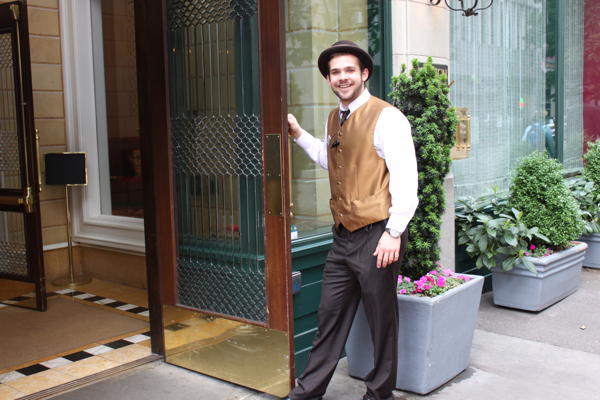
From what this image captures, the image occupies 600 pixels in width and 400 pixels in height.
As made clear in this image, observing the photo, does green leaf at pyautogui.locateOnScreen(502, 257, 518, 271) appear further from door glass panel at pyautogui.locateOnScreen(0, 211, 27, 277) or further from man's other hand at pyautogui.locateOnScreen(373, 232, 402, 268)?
door glass panel at pyautogui.locateOnScreen(0, 211, 27, 277)

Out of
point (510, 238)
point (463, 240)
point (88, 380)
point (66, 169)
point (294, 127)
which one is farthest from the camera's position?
point (66, 169)

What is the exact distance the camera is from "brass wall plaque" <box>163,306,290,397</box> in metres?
3.09

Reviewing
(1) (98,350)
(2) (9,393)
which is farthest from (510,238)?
(2) (9,393)

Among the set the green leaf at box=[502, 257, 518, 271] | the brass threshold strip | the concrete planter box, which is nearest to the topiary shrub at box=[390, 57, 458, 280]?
the green leaf at box=[502, 257, 518, 271]

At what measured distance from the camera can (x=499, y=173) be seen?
568 cm

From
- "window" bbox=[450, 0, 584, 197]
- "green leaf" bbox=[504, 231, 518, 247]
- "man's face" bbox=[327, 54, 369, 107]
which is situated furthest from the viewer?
"window" bbox=[450, 0, 584, 197]

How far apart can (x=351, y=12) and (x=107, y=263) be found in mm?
3546

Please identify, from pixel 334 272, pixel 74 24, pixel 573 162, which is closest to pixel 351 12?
pixel 334 272

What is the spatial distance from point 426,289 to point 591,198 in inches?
130

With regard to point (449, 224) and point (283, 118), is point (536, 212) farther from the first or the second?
point (283, 118)

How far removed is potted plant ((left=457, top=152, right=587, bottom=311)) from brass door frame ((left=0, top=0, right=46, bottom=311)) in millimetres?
3568

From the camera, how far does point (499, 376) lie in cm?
342

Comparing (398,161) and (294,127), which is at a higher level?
(294,127)

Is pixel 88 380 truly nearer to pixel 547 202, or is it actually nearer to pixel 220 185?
pixel 220 185
